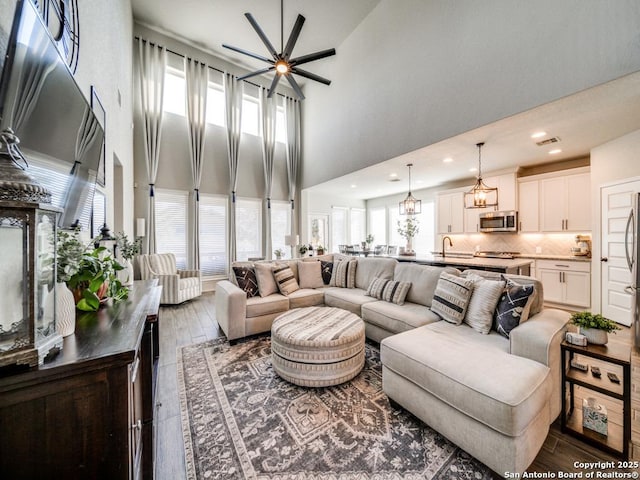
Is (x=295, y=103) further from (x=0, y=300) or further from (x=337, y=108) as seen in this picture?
(x=0, y=300)

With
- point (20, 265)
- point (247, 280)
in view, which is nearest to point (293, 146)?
point (247, 280)

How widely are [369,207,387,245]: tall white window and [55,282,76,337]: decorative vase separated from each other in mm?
8597

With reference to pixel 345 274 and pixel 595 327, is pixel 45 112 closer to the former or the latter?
pixel 595 327

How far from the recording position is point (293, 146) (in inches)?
291

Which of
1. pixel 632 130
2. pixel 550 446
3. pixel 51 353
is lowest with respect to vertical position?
pixel 550 446

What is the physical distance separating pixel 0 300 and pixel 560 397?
9.35 ft

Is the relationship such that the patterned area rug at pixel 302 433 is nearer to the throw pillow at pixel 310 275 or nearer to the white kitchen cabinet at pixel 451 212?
the throw pillow at pixel 310 275

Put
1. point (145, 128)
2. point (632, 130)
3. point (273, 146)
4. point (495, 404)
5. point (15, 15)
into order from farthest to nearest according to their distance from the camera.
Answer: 1. point (273, 146)
2. point (145, 128)
3. point (632, 130)
4. point (495, 404)
5. point (15, 15)

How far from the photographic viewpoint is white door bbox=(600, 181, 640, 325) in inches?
141

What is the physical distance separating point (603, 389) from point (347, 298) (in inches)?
91.1

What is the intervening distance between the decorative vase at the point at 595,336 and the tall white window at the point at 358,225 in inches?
301

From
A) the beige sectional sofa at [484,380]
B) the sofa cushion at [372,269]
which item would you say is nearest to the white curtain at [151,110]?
the sofa cushion at [372,269]

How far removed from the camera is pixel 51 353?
0.77 metres

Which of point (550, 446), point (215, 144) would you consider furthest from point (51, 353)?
point (215, 144)
